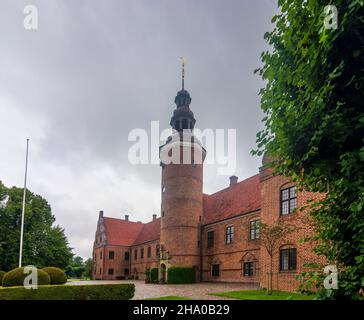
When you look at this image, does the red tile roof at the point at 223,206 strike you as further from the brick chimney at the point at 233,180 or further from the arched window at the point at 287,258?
the arched window at the point at 287,258

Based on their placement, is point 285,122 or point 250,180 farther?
point 250,180

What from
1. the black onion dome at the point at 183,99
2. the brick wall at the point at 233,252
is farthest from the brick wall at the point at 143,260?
the black onion dome at the point at 183,99

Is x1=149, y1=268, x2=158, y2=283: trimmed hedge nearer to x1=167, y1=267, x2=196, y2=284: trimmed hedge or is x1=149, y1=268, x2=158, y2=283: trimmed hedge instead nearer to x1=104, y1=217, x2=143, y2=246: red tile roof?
x1=167, y1=267, x2=196, y2=284: trimmed hedge

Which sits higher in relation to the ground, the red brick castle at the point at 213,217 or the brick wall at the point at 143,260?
the red brick castle at the point at 213,217

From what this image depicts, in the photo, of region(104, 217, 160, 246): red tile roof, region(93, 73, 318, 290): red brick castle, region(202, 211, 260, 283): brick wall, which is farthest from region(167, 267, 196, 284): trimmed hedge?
region(104, 217, 160, 246): red tile roof

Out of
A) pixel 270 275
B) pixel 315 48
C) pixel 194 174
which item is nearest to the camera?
pixel 315 48

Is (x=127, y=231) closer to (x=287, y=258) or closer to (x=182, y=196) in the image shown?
(x=182, y=196)

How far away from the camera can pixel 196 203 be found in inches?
1323

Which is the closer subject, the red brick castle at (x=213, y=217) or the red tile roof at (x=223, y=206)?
the red brick castle at (x=213, y=217)

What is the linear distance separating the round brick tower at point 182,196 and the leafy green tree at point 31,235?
1235cm

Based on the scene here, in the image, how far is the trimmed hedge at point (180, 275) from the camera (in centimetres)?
3057

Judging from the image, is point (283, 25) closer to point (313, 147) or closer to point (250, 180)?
point (313, 147)

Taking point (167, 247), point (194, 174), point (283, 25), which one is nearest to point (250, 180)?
point (194, 174)
